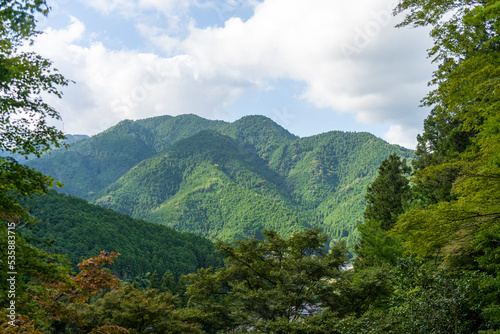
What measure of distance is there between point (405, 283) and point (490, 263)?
9.65 feet

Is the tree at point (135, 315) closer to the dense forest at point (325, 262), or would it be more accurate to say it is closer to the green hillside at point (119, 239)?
the dense forest at point (325, 262)

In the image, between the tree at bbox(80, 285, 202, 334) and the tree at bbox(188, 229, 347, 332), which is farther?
the tree at bbox(188, 229, 347, 332)

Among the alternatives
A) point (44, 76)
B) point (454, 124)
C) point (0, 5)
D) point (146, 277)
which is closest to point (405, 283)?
point (44, 76)

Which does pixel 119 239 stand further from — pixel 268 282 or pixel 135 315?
pixel 135 315

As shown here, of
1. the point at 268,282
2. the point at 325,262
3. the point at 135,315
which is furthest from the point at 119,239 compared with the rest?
the point at 325,262

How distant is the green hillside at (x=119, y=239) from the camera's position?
80938mm

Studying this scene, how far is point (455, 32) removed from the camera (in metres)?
7.98

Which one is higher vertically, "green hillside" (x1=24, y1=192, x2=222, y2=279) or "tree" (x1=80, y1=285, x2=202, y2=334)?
"green hillside" (x1=24, y1=192, x2=222, y2=279)

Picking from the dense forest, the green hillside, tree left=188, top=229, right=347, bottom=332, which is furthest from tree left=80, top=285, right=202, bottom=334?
the green hillside

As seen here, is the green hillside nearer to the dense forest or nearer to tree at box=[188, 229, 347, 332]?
tree at box=[188, 229, 347, 332]

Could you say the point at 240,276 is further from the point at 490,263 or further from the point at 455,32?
the point at 455,32

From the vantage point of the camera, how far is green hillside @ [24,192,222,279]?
266ft

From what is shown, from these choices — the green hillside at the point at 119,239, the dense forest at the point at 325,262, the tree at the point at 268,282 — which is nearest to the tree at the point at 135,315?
the dense forest at the point at 325,262

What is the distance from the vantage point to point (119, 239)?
3654 inches
